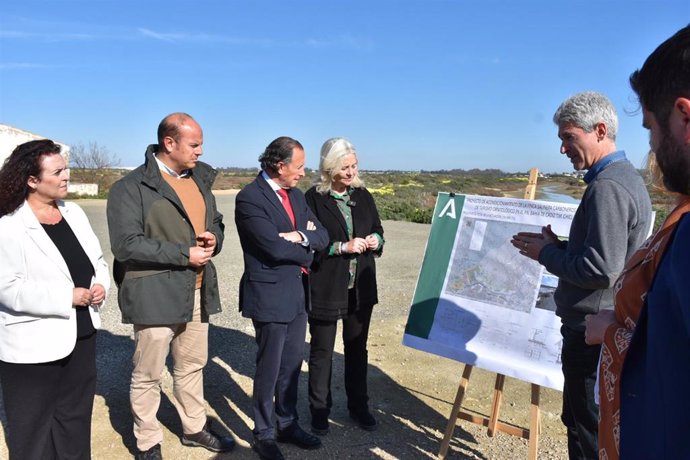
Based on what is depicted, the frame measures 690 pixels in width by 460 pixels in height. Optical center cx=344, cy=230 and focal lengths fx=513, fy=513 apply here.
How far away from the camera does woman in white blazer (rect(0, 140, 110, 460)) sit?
273 cm

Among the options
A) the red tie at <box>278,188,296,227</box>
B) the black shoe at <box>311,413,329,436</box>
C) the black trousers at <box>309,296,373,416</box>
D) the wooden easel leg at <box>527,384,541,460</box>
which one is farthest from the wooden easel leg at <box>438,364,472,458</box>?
the red tie at <box>278,188,296,227</box>

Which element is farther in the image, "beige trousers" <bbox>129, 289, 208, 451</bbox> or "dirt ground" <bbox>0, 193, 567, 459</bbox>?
"dirt ground" <bbox>0, 193, 567, 459</bbox>

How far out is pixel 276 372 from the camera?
3.56m

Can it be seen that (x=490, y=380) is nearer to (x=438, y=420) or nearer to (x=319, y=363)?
(x=438, y=420)

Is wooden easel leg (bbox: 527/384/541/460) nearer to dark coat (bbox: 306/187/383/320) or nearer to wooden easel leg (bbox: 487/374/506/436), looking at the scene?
wooden easel leg (bbox: 487/374/506/436)

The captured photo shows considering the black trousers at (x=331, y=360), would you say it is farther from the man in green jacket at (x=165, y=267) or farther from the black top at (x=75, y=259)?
the black top at (x=75, y=259)

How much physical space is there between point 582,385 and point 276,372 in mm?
1950

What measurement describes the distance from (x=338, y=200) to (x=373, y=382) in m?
1.94

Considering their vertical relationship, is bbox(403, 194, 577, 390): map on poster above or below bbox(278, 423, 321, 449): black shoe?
above

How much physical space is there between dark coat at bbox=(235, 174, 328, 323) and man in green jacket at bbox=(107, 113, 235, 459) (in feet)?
0.95

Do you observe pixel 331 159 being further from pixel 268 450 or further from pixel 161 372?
pixel 268 450

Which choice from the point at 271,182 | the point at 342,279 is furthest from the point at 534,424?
the point at 271,182

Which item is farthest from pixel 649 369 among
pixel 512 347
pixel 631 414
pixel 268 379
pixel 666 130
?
pixel 268 379

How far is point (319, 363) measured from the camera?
3.92m
